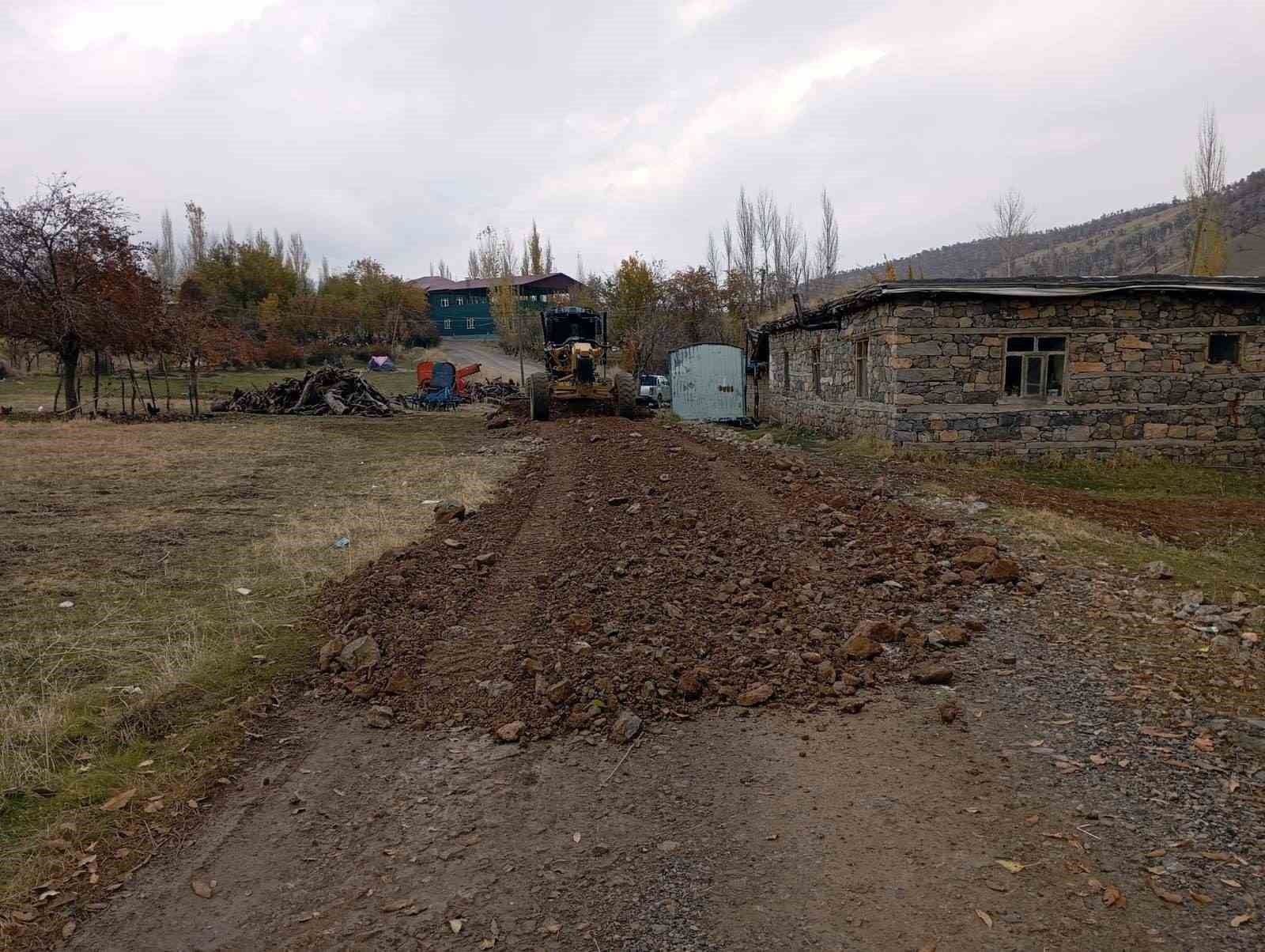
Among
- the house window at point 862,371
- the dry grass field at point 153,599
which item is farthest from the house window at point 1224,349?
the dry grass field at point 153,599

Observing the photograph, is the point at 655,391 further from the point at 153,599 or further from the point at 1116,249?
the point at 1116,249

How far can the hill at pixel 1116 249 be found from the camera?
164 feet

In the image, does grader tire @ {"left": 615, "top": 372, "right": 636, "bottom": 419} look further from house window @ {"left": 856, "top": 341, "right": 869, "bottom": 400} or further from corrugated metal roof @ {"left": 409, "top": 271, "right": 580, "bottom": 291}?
corrugated metal roof @ {"left": 409, "top": 271, "right": 580, "bottom": 291}

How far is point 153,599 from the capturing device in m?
6.25

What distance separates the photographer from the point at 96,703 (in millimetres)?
4426

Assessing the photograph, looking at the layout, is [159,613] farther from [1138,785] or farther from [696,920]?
[1138,785]

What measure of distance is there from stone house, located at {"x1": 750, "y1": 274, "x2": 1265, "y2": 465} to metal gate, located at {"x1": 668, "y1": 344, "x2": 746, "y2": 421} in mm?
9676

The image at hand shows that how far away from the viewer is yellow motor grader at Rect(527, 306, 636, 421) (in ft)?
70.9

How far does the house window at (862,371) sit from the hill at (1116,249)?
28.0 meters

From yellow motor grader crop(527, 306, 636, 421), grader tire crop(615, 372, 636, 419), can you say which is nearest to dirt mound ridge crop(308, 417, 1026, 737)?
yellow motor grader crop(527, 306, 636, 421)

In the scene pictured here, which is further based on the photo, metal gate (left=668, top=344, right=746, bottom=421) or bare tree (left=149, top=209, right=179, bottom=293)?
Result: bare tree (left=149, top=209, right=179, bottom=293)

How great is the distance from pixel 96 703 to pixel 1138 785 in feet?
16.9

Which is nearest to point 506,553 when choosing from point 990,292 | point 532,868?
point 532,868

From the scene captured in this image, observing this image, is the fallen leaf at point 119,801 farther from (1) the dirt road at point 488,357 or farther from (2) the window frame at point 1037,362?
(1) the dirt road at point 488,357
